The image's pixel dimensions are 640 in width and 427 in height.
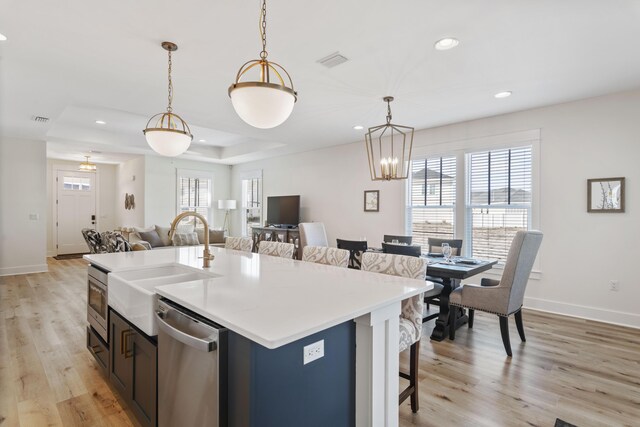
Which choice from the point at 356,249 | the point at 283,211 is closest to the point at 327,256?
the point at 356,249

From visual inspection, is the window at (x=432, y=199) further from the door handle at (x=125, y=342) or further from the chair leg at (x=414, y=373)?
the door handle at (x=125, y=342)

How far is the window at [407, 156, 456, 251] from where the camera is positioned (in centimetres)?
510

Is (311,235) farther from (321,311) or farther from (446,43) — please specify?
(321,311)

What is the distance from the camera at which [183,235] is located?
7.19 m

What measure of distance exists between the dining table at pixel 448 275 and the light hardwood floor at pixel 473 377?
13cm

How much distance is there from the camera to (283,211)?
747 cm

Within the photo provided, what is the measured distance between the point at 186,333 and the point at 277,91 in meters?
1.27

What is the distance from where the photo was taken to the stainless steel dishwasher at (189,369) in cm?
121

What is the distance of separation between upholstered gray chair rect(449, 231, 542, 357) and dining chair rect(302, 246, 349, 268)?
135 centimetres

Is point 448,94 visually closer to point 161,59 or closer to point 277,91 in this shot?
point 277,91

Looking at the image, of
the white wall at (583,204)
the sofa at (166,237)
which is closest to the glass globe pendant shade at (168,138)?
the white wall at (583,204)

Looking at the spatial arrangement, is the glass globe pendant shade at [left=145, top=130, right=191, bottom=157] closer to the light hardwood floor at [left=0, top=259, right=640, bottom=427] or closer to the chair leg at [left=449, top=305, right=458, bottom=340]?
the light hardwood floor at [left=0, top=259, right=640, bottom=427]

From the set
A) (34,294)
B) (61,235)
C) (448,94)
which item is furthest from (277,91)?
(61,235)

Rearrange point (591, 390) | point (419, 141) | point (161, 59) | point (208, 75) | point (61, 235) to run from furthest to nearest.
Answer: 1. point (61, 235)
2. point (419, 141)
3. point (208, 75)
4. point (161, 59)
5. point (591, 390)
